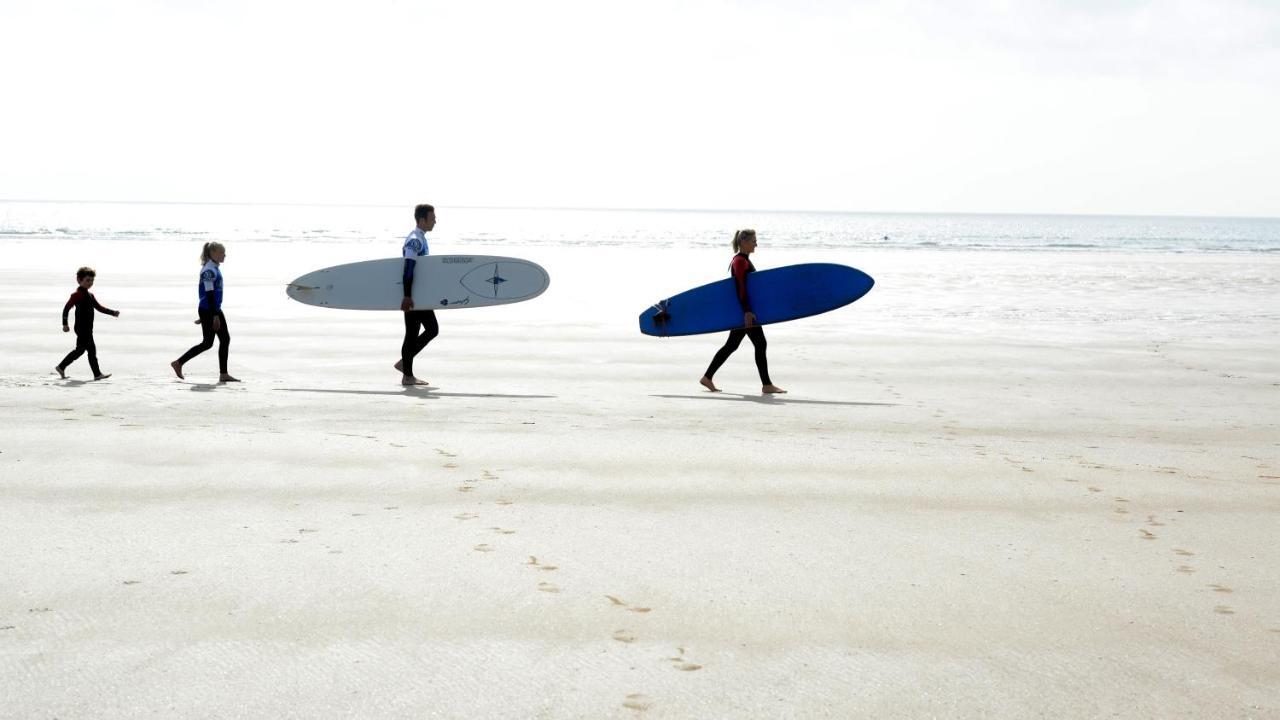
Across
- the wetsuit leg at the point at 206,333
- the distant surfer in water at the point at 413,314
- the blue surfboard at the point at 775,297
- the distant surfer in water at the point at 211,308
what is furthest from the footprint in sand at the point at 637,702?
the blue surfboard at the point at 775,297

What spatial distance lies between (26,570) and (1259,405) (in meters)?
8.34

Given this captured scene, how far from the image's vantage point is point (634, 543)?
15.0ft

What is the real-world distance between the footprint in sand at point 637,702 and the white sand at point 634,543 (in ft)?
0.04

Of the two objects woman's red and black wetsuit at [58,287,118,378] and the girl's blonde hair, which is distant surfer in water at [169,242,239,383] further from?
woman's red and black wetsuit at [58,287,118,378]

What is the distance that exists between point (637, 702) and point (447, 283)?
8587mm

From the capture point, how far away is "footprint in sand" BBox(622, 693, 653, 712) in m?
3.05

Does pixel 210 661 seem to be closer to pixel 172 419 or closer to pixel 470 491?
pixel 470 491

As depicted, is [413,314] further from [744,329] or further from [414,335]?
[744,329]

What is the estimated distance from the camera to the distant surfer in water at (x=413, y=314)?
9387 mm

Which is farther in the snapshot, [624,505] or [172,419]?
[172,419]

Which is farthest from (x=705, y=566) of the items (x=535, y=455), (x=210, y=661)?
(x=535, y=455)

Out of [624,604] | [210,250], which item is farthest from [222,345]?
[624,604]

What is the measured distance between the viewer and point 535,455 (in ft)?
20.5

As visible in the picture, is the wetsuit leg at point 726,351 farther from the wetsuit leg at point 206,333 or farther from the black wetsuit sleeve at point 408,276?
the wetsuit leg at point 206,333
